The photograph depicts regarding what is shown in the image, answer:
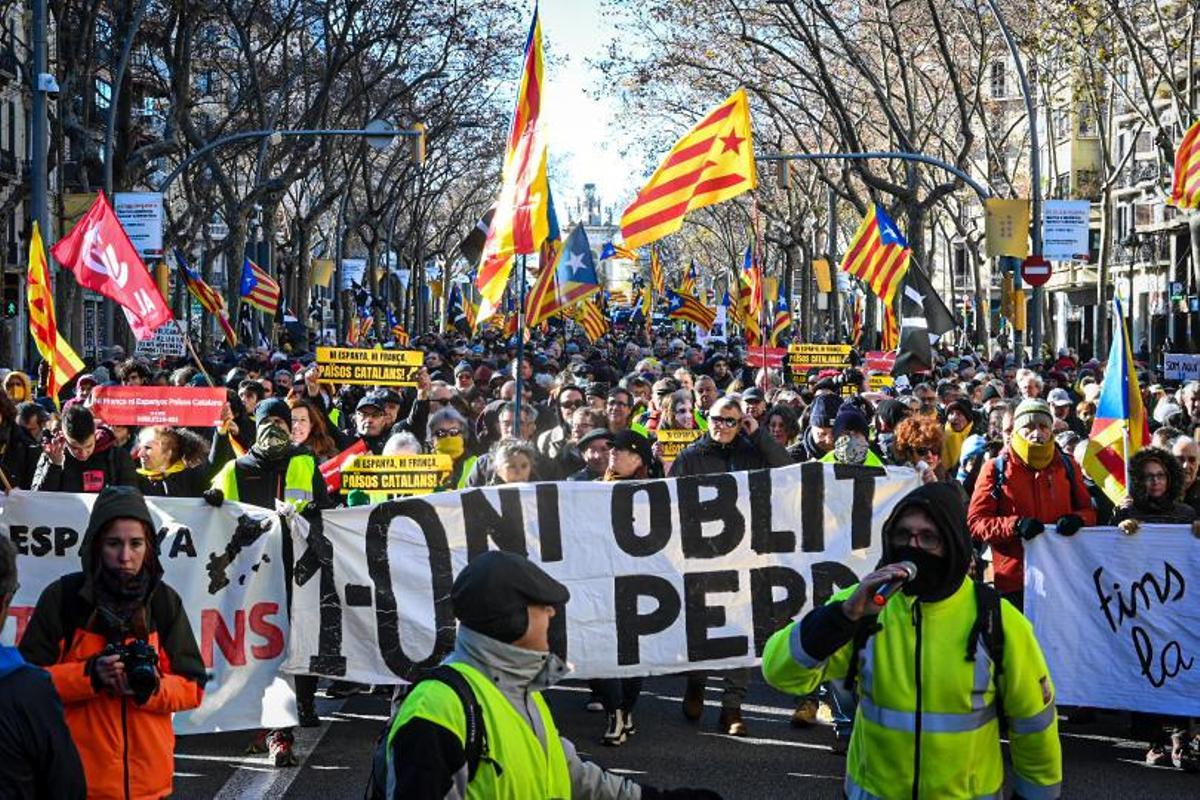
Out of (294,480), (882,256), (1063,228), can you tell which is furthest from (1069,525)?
(1063,228)

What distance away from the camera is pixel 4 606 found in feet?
13.1

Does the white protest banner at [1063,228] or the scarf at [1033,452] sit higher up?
the white protest banner at [1063,228]

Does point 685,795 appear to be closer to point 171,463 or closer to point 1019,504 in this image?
point 1019,504

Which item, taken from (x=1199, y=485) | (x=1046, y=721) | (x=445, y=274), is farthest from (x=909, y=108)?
(x=445, y=274)

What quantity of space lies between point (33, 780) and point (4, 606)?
0.41 meters

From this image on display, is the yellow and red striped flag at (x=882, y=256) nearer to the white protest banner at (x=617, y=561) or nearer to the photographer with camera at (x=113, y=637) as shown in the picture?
the white protest banner at (x=617, y=561)

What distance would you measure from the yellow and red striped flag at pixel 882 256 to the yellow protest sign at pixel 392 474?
1247 centimetres

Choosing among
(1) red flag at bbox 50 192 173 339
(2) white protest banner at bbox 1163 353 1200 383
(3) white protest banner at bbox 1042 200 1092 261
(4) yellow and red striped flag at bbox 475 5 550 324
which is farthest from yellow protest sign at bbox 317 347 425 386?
(3) white protest banner at bbox 1042 200 1092 261

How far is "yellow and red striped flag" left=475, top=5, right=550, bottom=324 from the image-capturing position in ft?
39.4

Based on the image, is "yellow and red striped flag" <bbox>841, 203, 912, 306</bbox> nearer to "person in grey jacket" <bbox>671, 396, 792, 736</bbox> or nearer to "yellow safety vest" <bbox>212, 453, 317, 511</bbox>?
"person in grey jacket" <bbox>671, 396, 792, 736</bbox>

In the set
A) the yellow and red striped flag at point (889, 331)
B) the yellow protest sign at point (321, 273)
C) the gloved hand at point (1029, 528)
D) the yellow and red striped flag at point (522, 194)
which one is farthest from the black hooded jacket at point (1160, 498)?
the yellow protest sign at point (321, 273)

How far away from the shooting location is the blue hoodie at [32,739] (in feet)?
12.3

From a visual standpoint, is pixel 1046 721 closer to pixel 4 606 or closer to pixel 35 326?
pixel 4 606

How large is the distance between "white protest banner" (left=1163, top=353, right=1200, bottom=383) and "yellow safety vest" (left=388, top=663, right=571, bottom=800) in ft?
53.6
